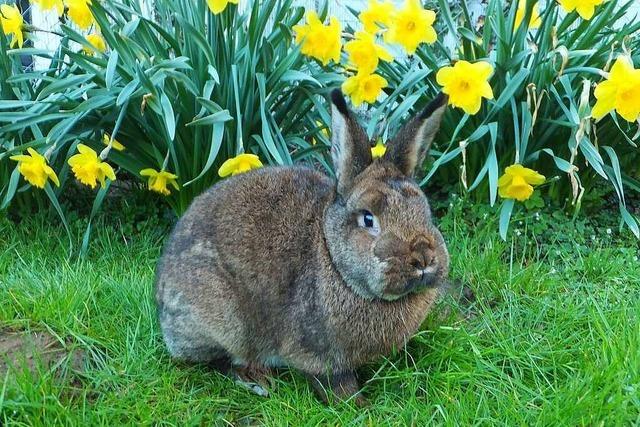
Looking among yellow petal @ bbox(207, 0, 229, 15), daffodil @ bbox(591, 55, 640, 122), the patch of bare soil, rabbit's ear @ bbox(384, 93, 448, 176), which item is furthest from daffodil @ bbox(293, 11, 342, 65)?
the patch of bare soil

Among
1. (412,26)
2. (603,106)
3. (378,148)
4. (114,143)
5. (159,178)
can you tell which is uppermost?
(412,26)

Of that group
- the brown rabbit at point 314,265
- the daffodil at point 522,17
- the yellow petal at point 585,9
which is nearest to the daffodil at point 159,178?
the brown rabbit at point 314,265

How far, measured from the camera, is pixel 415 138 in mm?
2328

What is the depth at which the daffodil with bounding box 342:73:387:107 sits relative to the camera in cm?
331

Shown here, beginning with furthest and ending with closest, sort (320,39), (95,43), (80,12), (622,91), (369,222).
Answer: (95,43) → (80,12) → (320,39) → (622,91) → (369,222)

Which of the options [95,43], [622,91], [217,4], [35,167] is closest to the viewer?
[622,91]

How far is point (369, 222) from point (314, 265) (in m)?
0.31

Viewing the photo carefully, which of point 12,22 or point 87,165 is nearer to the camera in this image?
point 87,165

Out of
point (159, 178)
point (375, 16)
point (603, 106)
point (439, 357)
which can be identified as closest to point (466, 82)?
point (603, 106)

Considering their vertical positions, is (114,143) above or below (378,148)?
below

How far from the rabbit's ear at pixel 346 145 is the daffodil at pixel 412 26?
38.6 inches

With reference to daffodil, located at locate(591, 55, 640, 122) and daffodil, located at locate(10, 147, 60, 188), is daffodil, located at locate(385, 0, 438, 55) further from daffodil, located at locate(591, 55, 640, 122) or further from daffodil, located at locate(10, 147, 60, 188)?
daffodil, located at locate(10, 147, 60, 188)

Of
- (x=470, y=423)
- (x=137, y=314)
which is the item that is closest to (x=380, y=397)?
(x=470, y=423)

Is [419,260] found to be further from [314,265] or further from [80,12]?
[80,12]
